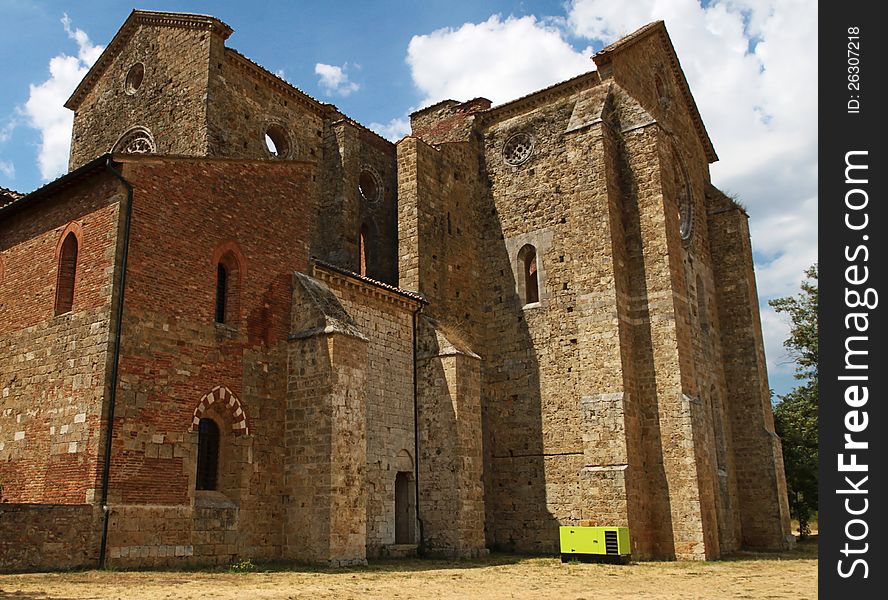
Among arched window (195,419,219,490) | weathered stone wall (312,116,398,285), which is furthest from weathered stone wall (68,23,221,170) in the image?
arched window (195,419,219,490)

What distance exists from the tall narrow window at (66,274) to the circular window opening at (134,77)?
8807mm

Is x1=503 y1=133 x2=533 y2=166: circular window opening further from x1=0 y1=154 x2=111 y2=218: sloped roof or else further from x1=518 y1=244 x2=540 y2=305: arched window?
x1=0 y1=154 x2=111 y2=218: sloped roof

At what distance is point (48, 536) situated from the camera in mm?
12836

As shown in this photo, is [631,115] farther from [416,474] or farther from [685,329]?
[416,474]

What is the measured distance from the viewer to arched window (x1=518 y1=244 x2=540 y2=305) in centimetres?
2380

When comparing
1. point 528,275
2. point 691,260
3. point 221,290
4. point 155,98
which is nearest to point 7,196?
point 155,98

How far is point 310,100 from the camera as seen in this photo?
24.4 meters

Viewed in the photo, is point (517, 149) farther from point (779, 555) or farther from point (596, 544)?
point (779, 555)

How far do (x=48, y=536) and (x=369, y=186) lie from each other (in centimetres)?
1569

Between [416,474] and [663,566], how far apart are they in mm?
6314

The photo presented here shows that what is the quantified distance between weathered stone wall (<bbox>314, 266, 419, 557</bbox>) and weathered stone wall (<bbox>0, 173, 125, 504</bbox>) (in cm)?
507

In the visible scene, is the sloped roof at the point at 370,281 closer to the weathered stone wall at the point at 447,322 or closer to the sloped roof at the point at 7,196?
the weathered stone wall at the point at 447,322

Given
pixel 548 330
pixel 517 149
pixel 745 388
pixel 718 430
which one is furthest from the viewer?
pixel 745 388
